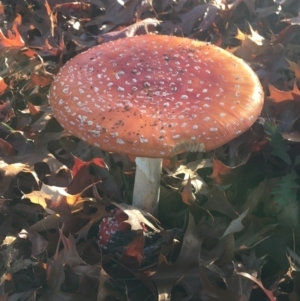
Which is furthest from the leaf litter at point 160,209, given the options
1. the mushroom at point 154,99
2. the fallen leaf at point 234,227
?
the mushroom at point 154,99

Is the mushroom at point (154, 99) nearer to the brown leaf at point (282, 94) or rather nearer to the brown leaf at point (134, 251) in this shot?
the brown leaf at point (134, 251)

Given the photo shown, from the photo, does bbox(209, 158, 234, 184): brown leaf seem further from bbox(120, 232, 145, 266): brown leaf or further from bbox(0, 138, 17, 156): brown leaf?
bbox(0, 138, 17, 156): brown leaf

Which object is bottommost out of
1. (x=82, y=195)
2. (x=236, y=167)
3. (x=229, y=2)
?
(x=82, y=195)

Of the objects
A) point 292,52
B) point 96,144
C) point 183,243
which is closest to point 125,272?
point 183,243

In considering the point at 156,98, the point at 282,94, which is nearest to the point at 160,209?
the point at 156,98

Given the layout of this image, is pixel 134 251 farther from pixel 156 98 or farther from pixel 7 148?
pixel 7 148

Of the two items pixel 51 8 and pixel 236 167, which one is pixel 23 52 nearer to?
pixel 51 8
